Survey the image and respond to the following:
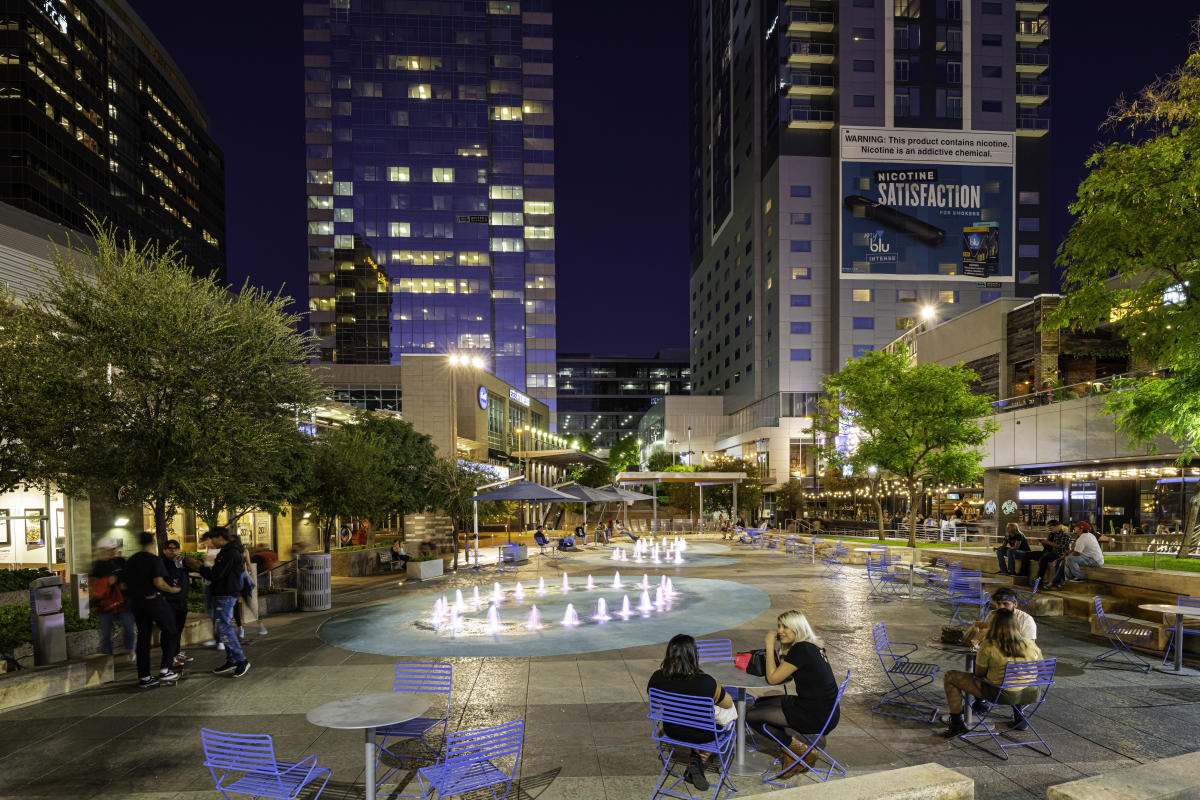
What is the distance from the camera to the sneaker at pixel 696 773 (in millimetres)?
5367

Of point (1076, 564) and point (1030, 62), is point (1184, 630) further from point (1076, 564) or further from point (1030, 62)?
point (1030, 62)

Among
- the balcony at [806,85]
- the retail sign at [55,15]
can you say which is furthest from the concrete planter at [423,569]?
the retail sign at [55,15]

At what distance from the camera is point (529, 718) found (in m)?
7.22

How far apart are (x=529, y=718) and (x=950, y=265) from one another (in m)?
79.3

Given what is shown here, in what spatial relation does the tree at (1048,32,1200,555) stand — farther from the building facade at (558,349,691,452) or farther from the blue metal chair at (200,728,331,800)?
the building facade at (558,349,691,452)

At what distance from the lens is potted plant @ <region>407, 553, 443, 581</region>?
63.8 feet

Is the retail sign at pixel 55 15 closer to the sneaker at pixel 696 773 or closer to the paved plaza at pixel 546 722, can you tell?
the paved plaza at pixel 546 722

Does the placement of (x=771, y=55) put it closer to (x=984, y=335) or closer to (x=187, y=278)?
(x=984, y=335)

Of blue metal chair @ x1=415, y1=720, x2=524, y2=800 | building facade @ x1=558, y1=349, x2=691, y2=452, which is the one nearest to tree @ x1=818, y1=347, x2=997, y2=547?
blue metal chair @ x1=415, y1=720, x2=524, y2=800

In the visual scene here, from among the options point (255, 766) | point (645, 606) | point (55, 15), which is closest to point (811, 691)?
point (255, 766)

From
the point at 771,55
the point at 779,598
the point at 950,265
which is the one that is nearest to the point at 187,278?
the point at 779,598

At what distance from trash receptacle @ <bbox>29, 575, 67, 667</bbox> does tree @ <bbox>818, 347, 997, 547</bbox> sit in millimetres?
24660

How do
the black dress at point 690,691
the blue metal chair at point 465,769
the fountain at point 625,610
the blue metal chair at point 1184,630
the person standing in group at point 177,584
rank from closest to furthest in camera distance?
the blue metal chair at point 465,769
the black dress at point 690,691
the blue metal chair at point 1184,630
the person standing in group at point 177,584
the fountain at point 625,610

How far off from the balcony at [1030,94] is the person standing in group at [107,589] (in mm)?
94620
